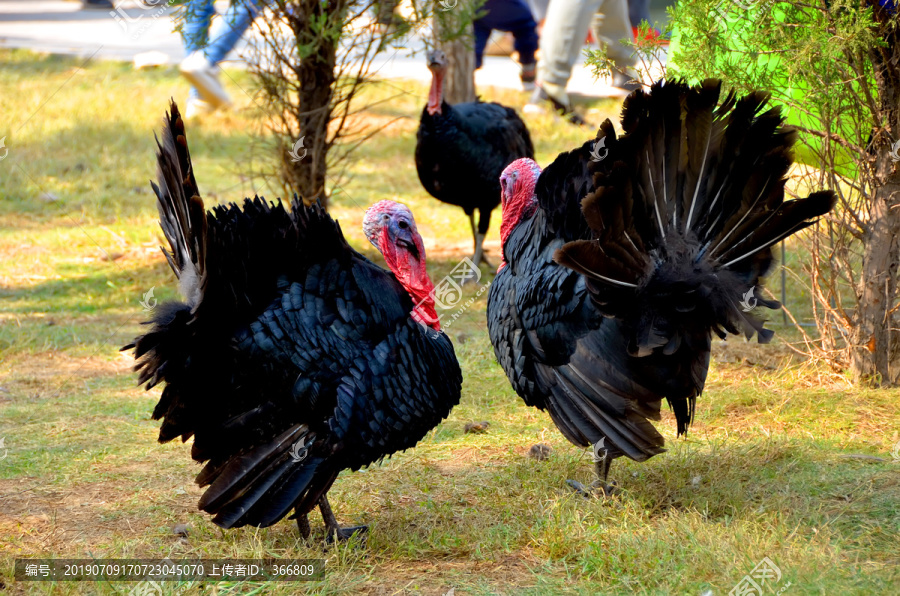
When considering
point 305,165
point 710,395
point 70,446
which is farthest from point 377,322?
point 305,165

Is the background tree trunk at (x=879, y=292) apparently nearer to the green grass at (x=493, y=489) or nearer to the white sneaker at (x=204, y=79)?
the green grass at (x=493, y=489)

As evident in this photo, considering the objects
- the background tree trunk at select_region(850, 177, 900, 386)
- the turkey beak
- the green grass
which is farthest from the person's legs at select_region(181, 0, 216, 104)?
the background tree trunk at select_region(850, 177, 900, 386)

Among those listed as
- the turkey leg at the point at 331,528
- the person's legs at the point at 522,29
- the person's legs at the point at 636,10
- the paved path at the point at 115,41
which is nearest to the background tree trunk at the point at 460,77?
the paved path at the point at 115,41

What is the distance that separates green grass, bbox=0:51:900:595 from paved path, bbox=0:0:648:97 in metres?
7.59

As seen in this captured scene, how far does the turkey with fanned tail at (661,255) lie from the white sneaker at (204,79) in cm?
893

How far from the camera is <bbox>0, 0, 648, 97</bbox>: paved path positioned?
1412 centimetres

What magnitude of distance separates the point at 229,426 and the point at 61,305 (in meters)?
4.46

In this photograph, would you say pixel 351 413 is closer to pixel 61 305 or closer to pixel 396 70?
pixel 61 305

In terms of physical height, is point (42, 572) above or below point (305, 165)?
below

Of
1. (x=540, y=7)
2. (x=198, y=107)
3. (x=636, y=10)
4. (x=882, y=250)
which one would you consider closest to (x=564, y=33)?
(x=540, y=7)

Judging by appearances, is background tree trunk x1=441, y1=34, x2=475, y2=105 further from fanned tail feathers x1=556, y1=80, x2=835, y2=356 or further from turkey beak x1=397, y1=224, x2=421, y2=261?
fanned tail feathers x1=556, y1=80, x2=835, y2=356

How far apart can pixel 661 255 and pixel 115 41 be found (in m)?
15.7

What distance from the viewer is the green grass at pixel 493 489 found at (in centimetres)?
343

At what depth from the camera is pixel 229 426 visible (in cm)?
350
